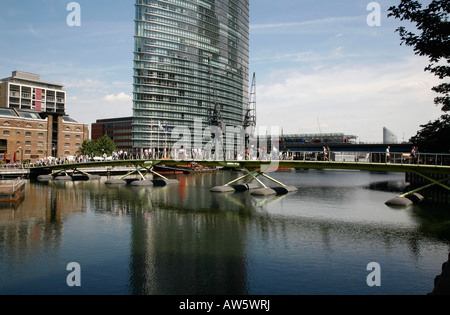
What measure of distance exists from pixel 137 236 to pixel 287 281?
531 inches

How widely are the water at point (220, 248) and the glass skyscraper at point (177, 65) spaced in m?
104

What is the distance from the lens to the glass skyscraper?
150 m

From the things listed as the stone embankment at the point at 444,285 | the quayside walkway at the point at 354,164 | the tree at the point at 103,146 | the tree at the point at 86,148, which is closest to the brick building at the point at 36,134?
the tree at the point at 86,148

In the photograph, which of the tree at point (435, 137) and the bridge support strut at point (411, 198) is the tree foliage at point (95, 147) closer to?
the tree at point (435, 137)

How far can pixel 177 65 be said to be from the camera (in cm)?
16012

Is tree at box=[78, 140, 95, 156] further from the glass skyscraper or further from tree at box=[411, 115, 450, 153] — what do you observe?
tree at box=[411, 115, 450, 153]

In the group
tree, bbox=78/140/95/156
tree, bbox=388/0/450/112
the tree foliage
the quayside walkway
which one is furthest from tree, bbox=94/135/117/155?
tree, bbox=388/0/450/112

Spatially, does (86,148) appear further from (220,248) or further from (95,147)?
(220,248)

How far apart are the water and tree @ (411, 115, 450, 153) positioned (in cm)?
1186

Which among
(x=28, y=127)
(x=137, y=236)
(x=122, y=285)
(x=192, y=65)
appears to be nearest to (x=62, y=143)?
(x=28, y=127)

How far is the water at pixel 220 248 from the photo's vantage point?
1694 cm

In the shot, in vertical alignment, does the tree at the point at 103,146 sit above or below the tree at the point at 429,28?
below

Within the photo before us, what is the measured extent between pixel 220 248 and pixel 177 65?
147 m
